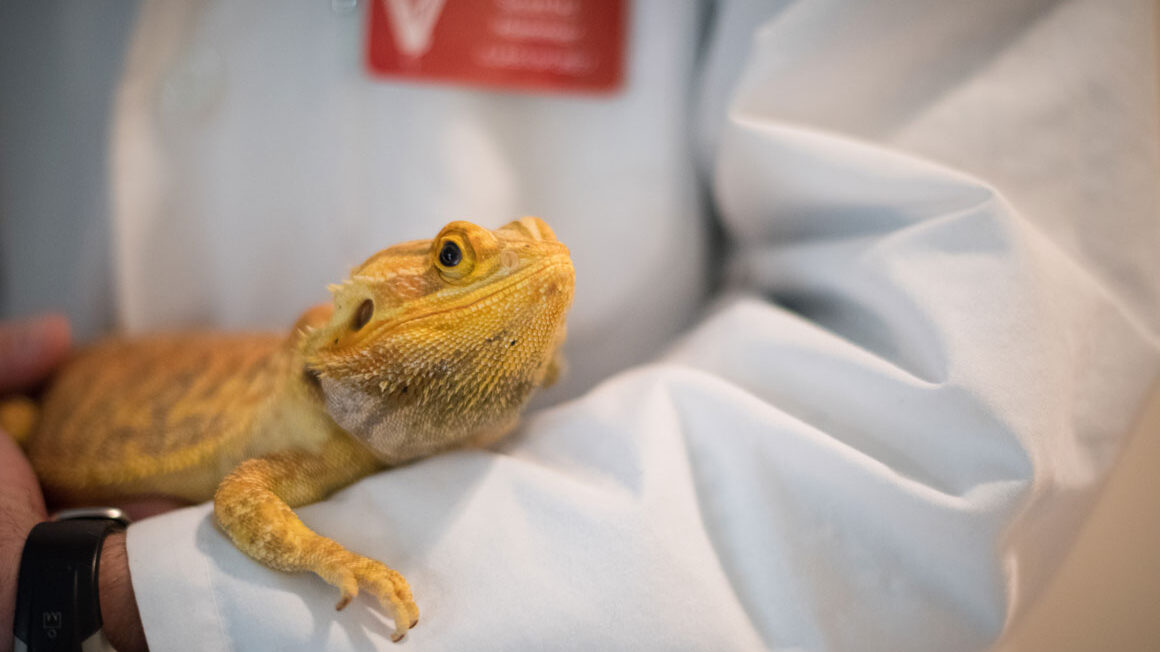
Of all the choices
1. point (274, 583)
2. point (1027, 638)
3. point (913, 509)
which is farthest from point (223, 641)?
point (1027, 638)

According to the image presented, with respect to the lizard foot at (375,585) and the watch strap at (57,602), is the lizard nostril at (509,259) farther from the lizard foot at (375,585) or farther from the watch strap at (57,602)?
the watch strap at (57,602)

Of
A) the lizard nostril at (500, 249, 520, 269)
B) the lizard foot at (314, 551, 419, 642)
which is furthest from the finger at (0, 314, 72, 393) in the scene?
the lizard nostril at (500, 249, 520, 269)

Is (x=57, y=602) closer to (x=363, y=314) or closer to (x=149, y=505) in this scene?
(x=149, y=505)

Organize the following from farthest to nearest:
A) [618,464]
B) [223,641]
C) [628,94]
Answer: [628,94] → [618,464] → [223,641]

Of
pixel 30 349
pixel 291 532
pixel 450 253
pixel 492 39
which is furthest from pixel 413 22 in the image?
A: pixel 30 349

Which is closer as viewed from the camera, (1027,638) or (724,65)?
(1027,638)

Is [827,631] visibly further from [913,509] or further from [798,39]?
[798,39]

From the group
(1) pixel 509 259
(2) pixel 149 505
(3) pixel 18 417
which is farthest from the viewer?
(3) pixel 18 417
